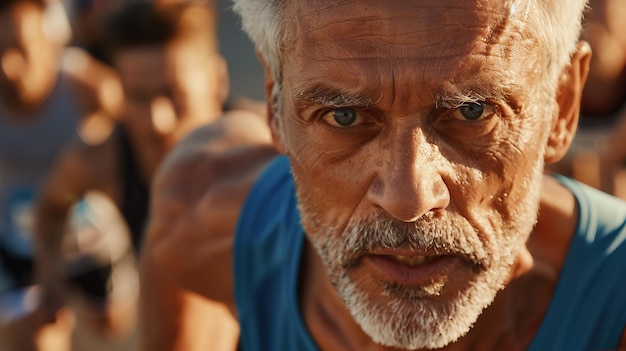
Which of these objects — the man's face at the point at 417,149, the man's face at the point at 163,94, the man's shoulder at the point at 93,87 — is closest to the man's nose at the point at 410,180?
the man's face at the point at 417,149

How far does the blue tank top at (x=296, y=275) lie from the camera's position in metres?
2.19

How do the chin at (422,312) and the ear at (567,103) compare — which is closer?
the chin at (422,312)

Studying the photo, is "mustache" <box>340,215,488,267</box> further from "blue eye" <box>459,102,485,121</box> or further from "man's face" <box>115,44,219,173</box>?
"man's face" <box>115,44,219,173</box>

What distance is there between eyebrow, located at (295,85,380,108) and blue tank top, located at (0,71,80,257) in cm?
367

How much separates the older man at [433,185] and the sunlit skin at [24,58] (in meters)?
3.54

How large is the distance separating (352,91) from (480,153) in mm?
273

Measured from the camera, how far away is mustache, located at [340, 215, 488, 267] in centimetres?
195

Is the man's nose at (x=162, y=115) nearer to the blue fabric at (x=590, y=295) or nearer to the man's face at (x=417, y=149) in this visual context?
the man's face at (x=417, y=149)

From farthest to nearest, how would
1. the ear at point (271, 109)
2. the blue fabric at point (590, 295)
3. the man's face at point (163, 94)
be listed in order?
the man's face at point (163, 94) → the ear at point (271, 109) → the blue fabric at point (590, 295)

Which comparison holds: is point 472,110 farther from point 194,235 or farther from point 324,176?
point 194,235

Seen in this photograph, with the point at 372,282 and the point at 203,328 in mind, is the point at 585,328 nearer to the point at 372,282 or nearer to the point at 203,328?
the point at 372,282

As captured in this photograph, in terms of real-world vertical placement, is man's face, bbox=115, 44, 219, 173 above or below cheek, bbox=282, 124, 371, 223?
below

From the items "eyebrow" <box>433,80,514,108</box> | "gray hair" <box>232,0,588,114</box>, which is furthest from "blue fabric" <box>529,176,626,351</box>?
"eyebrow" <box>433,80,514,108</box>

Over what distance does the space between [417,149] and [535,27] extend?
343 millimetres
